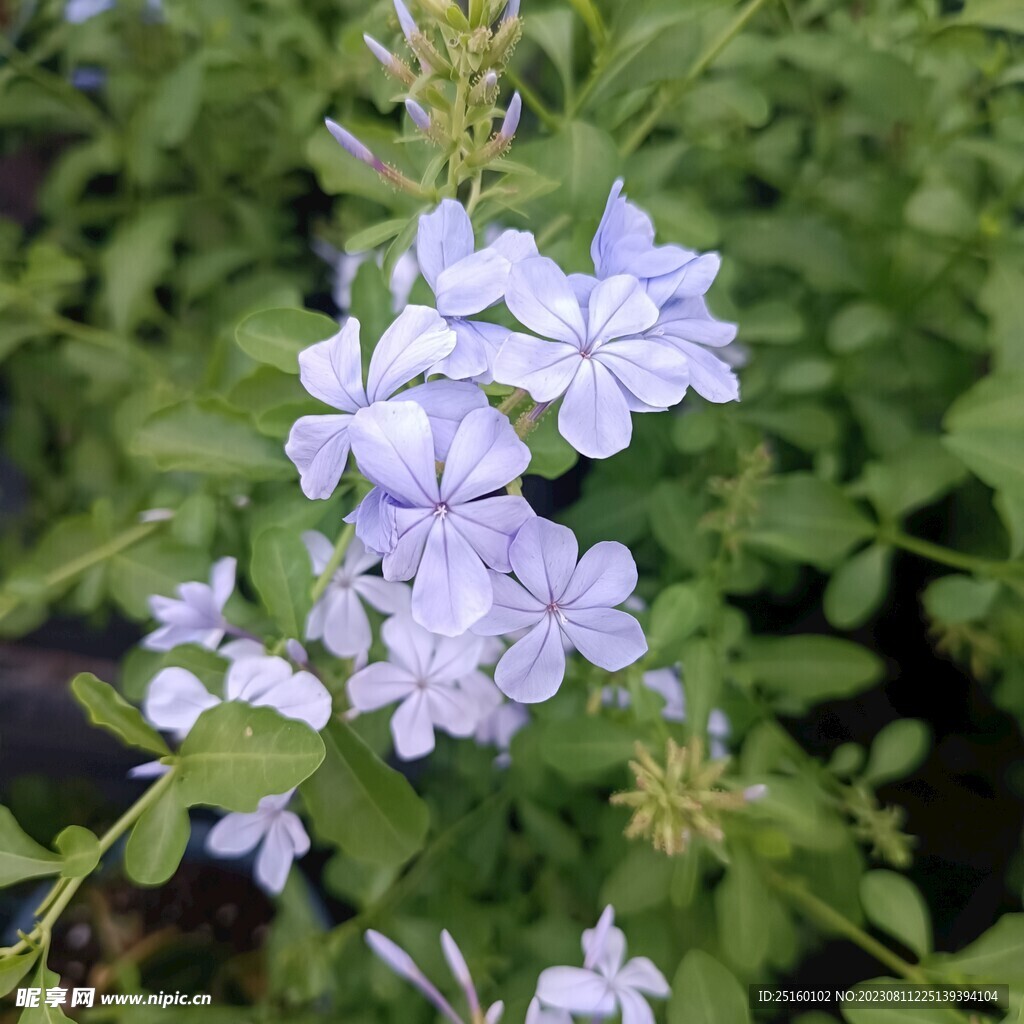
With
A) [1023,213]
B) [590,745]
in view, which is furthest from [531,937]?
[1023,213]

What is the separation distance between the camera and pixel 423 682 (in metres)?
0.76

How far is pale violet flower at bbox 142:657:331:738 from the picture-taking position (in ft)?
2.01

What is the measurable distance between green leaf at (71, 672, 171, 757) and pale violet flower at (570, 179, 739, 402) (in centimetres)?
45

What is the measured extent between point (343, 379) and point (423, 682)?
33 cm

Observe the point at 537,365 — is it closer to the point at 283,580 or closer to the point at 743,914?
the point at 283,580

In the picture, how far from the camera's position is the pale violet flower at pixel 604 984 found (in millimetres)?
687

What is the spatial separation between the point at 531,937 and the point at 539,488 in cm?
54

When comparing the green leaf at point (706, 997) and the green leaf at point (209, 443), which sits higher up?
the green leaf at point (209, 443)

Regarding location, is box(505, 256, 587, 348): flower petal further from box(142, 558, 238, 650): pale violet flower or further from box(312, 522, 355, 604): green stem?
box(142, 558, 238, 650): pale violet flower

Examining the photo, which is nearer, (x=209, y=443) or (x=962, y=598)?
(x=209, y=443)

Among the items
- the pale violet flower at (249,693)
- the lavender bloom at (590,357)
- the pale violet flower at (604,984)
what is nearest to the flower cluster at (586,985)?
the pale violet flower at (604,984)

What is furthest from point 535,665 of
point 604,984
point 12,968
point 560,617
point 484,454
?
point 12,968

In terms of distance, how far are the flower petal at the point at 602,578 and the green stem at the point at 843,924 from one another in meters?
0.48

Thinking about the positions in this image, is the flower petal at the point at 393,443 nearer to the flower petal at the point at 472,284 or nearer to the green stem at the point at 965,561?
the flower petal at the point at 472,284
